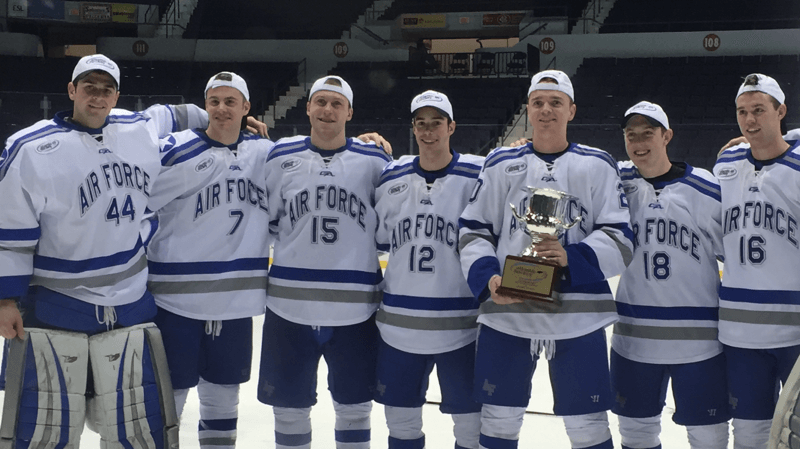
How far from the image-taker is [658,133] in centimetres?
278

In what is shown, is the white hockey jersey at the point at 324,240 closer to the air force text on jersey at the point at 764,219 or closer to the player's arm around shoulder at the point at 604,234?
the player's arm around shoulder at the point at 604,234

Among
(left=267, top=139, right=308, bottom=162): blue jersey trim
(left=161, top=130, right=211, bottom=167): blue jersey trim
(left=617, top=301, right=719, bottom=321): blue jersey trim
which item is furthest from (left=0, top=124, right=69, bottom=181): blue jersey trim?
(left=617, top=301, right=719, bottom=321): blue jersey trim

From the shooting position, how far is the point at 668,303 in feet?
8.89

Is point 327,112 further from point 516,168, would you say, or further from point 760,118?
point 760,118

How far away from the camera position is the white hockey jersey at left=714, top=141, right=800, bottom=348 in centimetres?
256

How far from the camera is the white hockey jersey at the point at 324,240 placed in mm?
2869

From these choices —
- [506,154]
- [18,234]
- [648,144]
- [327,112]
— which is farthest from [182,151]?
[648,144]

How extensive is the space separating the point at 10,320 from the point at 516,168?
1726 mm

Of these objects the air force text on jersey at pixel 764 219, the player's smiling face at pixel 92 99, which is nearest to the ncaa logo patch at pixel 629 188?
the air force text on jersey at pixel 764 219

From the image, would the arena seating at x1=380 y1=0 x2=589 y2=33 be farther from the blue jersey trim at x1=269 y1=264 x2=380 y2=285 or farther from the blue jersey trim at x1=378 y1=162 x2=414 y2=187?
the blue jersey trim at x1=269 y1=264 x2=380 y2=285

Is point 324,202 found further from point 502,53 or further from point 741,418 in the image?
point 502,53

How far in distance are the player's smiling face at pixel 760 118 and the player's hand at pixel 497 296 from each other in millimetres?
997

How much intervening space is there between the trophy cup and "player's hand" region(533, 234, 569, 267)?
14 mm

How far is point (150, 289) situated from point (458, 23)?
1437cm
